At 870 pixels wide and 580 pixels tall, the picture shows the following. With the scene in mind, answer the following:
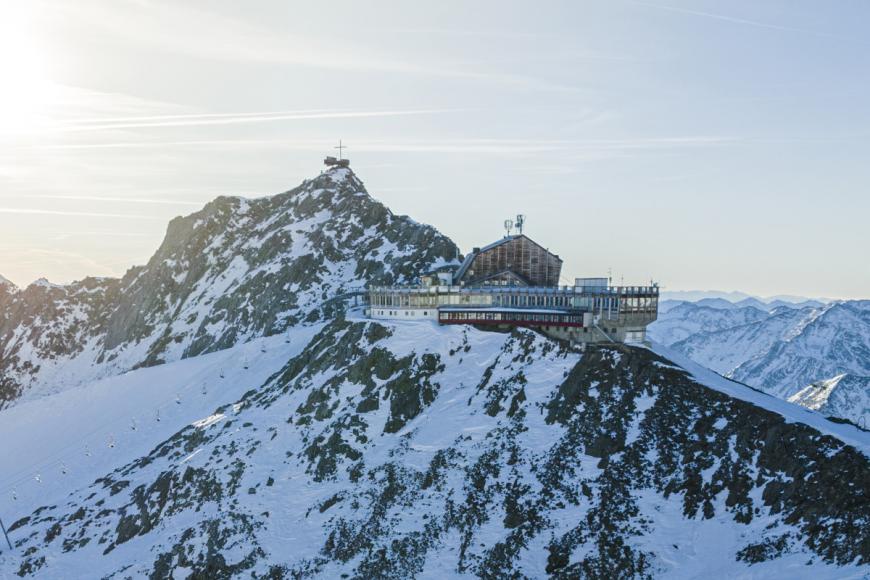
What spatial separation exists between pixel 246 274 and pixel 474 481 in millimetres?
121898

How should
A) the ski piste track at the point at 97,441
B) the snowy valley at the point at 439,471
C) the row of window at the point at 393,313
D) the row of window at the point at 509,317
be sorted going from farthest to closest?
the ski piste track at the point at 97,441
the row of window at the point at 393,313
the row of window at the point at 509,317
the snowy valley at the point at 439,471

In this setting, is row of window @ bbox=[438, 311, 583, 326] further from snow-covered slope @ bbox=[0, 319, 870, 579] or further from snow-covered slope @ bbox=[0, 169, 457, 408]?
snow-covered slope @ bbox=[0, 169, 457, 408]

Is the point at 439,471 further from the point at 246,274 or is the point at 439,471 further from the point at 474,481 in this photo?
the point at 246,274

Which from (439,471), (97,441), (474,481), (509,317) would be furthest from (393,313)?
(97,441)

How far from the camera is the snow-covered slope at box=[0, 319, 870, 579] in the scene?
125 ft

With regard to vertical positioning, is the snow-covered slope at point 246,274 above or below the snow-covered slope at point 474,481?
above

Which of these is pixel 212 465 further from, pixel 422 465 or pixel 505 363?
pixel 505 363

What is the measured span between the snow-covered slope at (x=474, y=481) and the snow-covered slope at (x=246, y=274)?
2015 inches

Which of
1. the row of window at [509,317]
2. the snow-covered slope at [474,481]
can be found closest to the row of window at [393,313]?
the row of window at [509,317]

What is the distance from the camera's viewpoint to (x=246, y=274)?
15575 cm

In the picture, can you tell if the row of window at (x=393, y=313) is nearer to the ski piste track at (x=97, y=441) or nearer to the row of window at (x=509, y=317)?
the row of window at (x=509, y=317)

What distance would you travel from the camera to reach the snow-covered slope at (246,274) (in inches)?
5177

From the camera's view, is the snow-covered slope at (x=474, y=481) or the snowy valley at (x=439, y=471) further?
the snowy valley at (x=439, y=471)

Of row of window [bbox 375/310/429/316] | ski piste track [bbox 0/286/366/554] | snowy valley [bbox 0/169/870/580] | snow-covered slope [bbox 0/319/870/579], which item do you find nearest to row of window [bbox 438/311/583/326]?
snow-covered slope [bbox 0/319/870/579]
